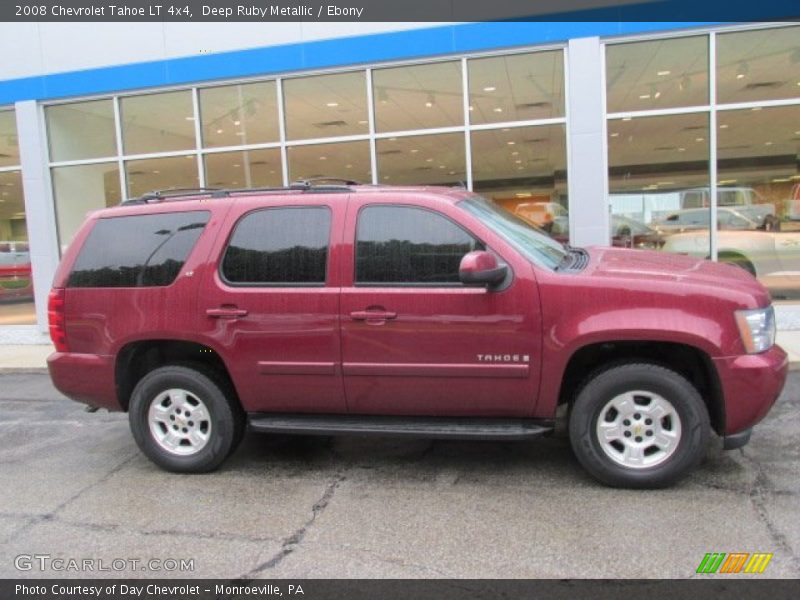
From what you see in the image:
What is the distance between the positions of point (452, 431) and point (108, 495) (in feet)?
7.66

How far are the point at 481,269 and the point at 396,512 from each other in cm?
153

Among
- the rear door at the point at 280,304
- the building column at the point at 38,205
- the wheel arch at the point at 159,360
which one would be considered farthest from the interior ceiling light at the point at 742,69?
the building column at the point at 38,205

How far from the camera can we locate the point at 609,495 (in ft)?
13.1

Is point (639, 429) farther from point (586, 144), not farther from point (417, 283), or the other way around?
point (586, 144)

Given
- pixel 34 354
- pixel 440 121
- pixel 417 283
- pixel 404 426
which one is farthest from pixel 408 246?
pixel 34 354

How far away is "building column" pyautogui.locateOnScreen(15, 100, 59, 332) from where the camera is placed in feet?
36.1

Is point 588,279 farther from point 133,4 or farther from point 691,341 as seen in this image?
point 133,4

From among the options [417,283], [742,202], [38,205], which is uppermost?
[38,205]

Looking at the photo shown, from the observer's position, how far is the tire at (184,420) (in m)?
4.56

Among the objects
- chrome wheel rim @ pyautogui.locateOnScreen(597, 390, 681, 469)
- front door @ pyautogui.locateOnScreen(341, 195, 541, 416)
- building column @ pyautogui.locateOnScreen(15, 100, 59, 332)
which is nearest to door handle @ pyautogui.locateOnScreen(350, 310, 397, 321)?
front door @ pyautogui.locateOnScreen(341, 195, 541, 416)

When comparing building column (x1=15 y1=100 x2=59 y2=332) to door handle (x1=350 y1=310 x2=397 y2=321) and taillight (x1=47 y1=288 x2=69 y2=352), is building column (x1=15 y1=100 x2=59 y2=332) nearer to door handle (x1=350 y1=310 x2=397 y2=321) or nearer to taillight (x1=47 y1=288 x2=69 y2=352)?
taillight (x1=47 y1=288 x2=69 y2=352)

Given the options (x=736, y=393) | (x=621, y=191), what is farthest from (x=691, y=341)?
(x=621, y=191)

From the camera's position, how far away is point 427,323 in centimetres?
415

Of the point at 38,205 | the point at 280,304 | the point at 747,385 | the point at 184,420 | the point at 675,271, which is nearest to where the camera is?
the point at 747,385
